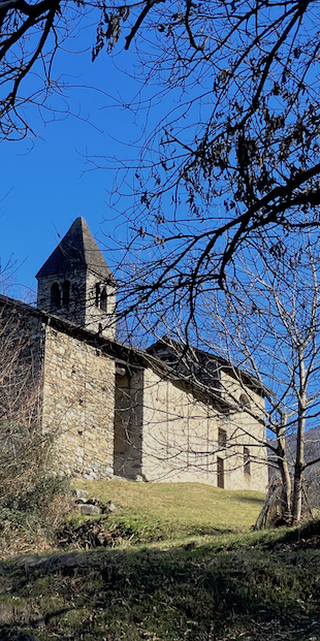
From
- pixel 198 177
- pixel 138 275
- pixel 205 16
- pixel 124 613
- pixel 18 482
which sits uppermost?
pixel 205 16

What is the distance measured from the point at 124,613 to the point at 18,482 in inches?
215

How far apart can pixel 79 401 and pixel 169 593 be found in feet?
41.5

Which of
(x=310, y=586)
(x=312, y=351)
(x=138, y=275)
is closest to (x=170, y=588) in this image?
(x=310, y=586)

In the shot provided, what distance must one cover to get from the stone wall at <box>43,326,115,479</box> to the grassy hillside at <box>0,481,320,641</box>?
9647 mm

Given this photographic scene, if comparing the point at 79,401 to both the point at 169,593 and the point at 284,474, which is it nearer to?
the point at 284,474

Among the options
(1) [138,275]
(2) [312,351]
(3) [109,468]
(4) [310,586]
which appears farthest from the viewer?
(3) [109,468]

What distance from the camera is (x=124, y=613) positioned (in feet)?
17.0

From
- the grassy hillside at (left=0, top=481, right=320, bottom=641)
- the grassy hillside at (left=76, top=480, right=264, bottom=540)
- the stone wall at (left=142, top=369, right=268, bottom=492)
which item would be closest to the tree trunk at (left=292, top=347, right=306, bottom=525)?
the grassy hillside at (left=76, top=480, right=264, bottom=540)

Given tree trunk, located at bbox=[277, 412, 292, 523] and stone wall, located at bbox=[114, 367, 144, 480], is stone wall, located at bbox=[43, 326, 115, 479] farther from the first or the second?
tree trunk, located at bbox=[277, 412, 292, 523]

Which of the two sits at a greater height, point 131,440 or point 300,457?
point 131,440

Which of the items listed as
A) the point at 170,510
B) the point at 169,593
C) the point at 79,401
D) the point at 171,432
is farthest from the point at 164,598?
the point at 171,432

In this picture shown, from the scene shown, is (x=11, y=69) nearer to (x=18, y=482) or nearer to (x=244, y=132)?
(x=244, y=132)

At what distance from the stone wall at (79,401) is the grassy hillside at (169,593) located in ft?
31.7

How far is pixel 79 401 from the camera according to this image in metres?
18.0
